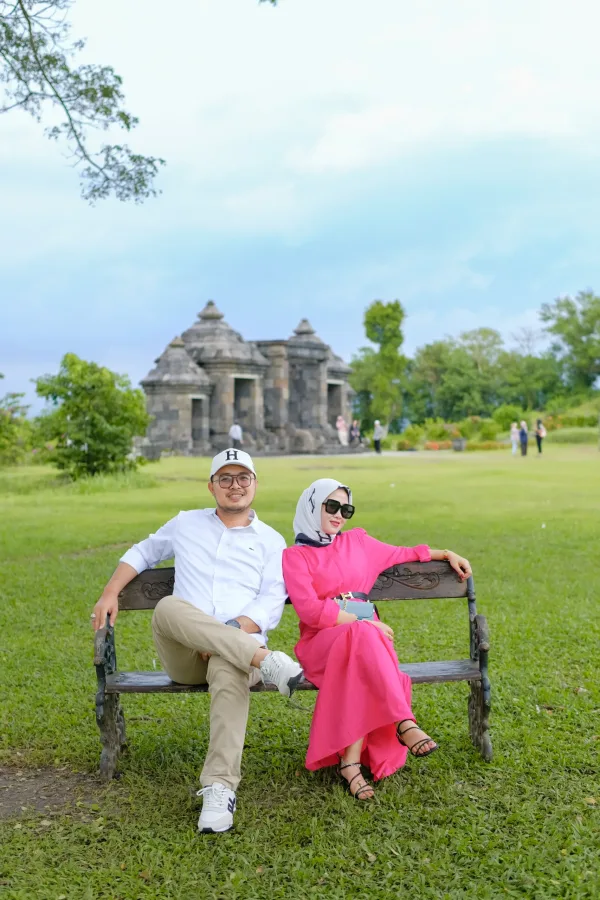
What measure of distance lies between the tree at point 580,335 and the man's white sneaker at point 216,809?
69654mm

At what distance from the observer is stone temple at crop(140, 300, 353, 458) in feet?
128

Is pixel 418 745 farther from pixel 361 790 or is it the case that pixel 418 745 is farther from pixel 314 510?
pixel 314 510

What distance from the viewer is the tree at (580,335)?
71562 millimetres

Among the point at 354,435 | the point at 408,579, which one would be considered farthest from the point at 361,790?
the point at 354,435

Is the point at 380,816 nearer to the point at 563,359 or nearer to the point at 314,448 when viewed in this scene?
the point at 314,448

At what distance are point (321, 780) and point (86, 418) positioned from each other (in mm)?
19908

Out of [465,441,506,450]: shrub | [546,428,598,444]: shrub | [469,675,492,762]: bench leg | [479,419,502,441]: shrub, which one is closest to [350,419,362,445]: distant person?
[465,441,506,450]: shrub

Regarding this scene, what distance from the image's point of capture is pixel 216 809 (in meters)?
3.94

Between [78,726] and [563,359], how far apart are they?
7167 centimetres

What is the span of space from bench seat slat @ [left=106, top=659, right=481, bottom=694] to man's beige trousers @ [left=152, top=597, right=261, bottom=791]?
0.06 meters

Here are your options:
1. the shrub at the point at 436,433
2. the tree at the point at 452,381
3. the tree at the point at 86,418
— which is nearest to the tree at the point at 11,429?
the tree at the point at 86,418

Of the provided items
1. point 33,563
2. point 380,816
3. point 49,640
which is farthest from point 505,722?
point 33,563

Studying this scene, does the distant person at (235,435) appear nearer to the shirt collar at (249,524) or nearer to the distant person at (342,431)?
the distant person at (342,431)

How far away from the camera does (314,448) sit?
4194 centimetres
